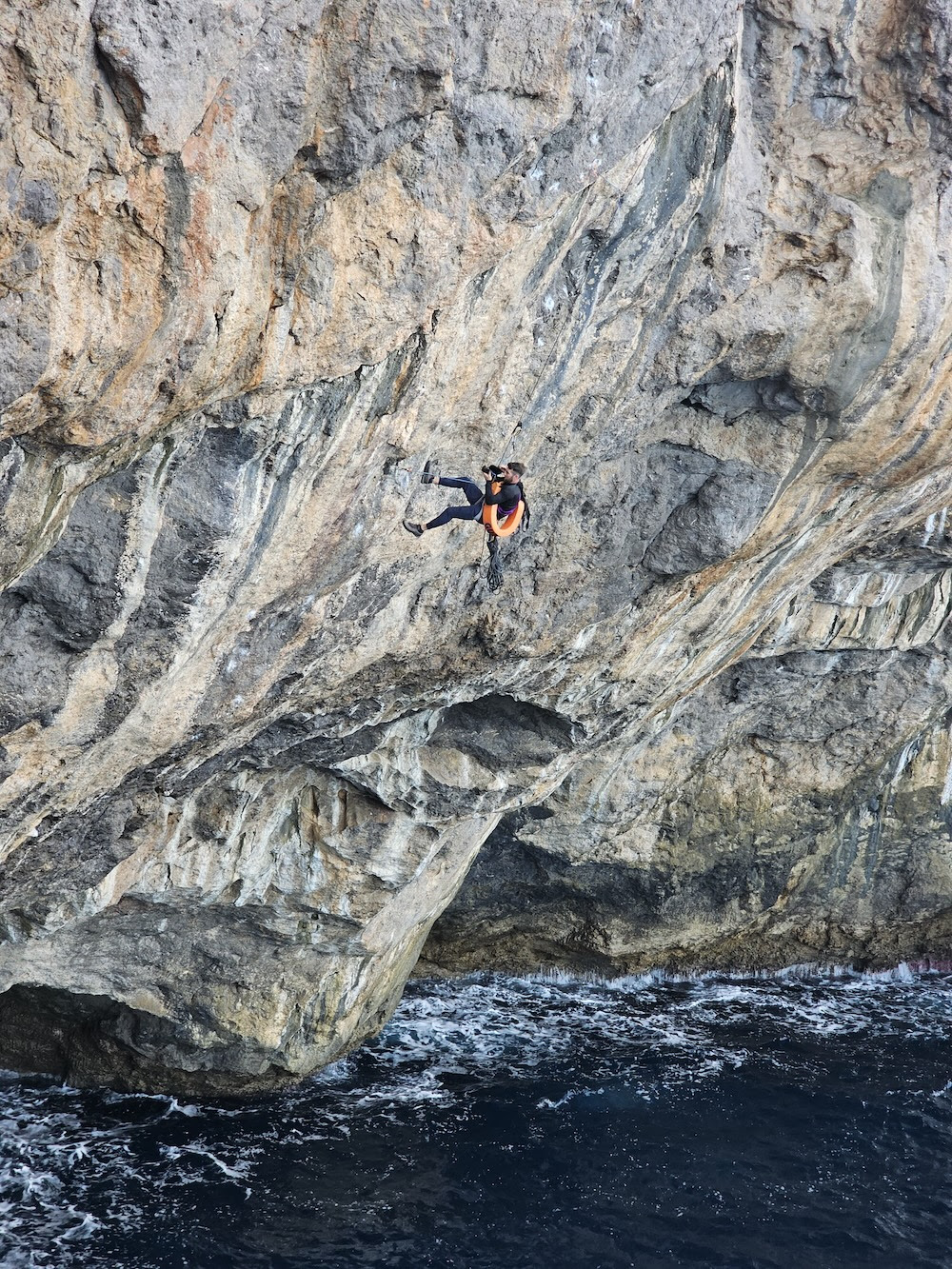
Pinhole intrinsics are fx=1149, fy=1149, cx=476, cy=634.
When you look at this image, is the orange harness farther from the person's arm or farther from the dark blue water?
the dark blue water

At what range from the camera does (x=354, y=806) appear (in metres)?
17.4

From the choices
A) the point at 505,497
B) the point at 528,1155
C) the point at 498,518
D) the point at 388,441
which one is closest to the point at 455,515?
the point at 498,518

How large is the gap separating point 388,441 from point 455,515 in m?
1.10

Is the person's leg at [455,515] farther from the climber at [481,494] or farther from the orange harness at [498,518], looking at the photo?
the orange harness at [498,518]

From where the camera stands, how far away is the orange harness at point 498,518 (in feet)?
36.0

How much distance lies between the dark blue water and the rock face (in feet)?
4.55

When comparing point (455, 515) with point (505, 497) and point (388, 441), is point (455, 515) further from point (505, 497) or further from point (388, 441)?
point (388, 441)

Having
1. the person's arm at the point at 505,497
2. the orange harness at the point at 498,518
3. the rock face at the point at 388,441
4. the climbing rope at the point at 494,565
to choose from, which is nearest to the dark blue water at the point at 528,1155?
the rock face at the point at 388,441

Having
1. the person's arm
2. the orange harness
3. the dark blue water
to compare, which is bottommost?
the dark blue water

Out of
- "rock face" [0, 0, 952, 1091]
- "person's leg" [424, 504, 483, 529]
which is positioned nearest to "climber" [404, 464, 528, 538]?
"person's leg" [424, 504, 483, 529]

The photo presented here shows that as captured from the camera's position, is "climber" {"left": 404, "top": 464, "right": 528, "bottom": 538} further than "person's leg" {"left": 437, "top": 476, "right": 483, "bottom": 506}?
No

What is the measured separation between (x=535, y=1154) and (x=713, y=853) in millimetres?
7757

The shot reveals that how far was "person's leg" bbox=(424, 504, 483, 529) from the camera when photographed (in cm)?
1105

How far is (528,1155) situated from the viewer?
17.1 metres
